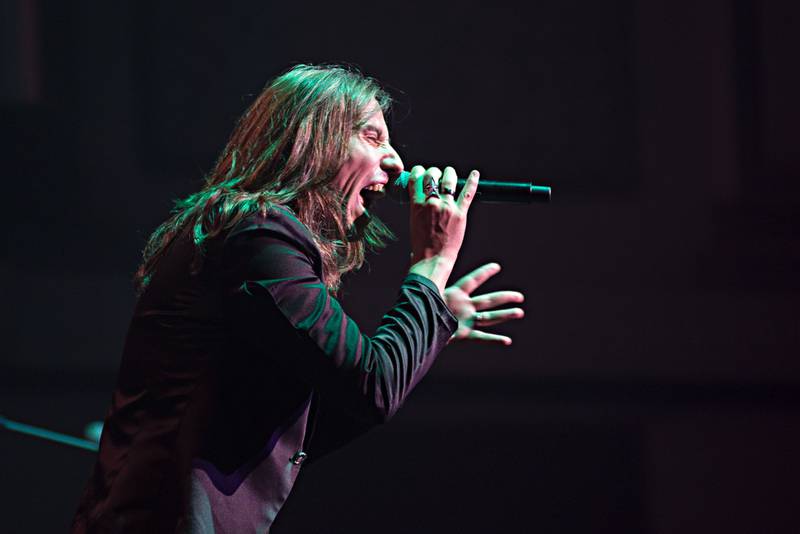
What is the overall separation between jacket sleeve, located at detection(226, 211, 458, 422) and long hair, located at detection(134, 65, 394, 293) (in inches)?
3.9

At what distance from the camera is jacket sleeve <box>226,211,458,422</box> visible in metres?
1.01

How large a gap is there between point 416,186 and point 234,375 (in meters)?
0.38

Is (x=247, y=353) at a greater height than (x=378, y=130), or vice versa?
(x=378, y=130)

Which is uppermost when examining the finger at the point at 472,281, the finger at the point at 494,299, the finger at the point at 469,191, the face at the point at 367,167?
the face at the point at 367,167

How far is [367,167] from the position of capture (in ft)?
4.21

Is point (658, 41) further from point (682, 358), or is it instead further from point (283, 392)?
point (283, 392)

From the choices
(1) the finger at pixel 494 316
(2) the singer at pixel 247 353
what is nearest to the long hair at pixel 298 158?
(2) the singer at pixel 247 353

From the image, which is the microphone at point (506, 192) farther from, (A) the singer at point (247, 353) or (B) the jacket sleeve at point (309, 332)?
(B) the jacket sleeve at point (309, 332)

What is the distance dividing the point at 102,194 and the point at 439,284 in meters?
1.87

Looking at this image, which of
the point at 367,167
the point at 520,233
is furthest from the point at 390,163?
the point at 520,233

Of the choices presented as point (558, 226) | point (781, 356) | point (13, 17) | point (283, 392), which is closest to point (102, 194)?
point (13, 17)

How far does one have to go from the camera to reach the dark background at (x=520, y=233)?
269cm

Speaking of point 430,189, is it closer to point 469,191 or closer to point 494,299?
point 469,191

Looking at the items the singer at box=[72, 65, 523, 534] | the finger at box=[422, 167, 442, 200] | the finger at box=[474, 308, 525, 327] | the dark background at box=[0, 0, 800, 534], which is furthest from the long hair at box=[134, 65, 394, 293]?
the dark background at box=[0, 0, 800, 534]
